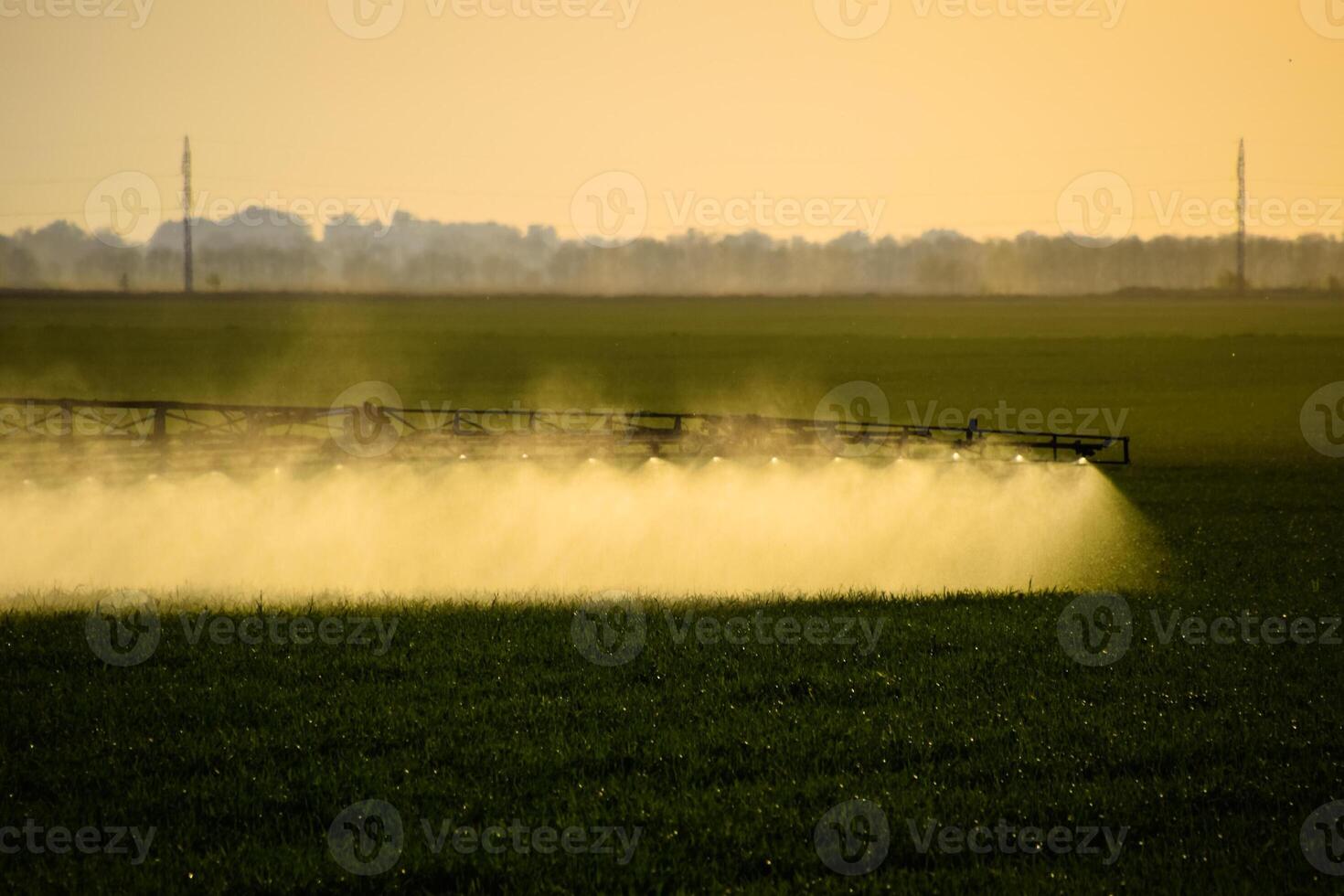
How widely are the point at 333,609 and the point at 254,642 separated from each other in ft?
6.79

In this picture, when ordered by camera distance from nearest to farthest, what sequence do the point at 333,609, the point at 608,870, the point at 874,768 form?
the point at 608,870 < the point at 874,768 < the point at 333,609

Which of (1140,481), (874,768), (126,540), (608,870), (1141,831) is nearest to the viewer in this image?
(608,870)

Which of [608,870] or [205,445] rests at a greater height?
[205,445]

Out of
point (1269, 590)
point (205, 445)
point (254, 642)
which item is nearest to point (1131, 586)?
point (1269, 590)

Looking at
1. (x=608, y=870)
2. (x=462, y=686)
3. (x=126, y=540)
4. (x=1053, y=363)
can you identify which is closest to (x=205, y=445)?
(x=126, y=540)

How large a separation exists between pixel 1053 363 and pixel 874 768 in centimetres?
9343

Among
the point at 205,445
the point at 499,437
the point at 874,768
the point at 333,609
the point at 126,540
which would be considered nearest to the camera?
the point at 874,768

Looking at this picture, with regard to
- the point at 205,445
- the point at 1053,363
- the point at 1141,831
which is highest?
the point at 1053,363

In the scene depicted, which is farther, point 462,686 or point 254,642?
point 254,642

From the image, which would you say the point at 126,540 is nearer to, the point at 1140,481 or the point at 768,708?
the point at 768,708

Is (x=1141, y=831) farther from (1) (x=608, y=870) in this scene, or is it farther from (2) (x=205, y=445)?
(2) (x=205, y=445)

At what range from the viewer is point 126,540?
27078 mm

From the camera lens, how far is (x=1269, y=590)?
21.0 meters

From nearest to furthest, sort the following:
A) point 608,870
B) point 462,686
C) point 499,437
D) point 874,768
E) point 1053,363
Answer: point 608,870
point 874,768
point 462,686
point 499,437
point 1053,363
